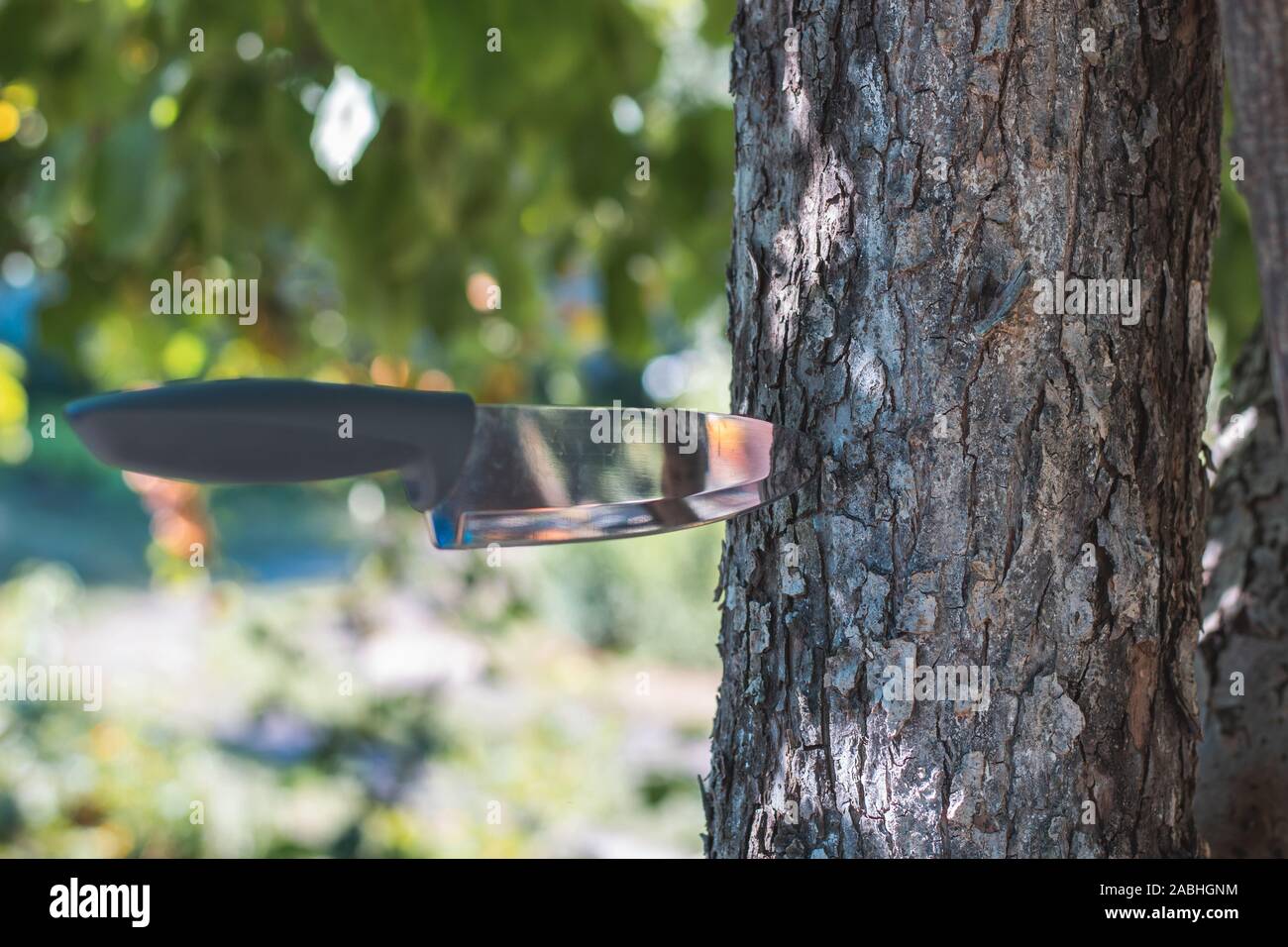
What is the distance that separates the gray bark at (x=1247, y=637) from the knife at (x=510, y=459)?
0.47 metres

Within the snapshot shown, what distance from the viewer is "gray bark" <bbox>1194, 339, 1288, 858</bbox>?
0.82 meters

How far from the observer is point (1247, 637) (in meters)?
0.90

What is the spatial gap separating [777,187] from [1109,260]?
0.57 feet

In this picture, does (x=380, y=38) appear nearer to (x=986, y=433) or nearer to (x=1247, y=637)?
(x=986, y=433)

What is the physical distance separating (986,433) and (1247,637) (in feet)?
1.56

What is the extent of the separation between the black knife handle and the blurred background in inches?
20.3

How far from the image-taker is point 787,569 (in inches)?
23.7

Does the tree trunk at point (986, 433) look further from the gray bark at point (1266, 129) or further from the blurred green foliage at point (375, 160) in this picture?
the blurred green foliage at point (375, 160)

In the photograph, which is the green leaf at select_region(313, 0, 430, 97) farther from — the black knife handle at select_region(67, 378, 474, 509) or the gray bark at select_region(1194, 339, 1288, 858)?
the gray bark at select_region(1194, 339, 1288, 858)
